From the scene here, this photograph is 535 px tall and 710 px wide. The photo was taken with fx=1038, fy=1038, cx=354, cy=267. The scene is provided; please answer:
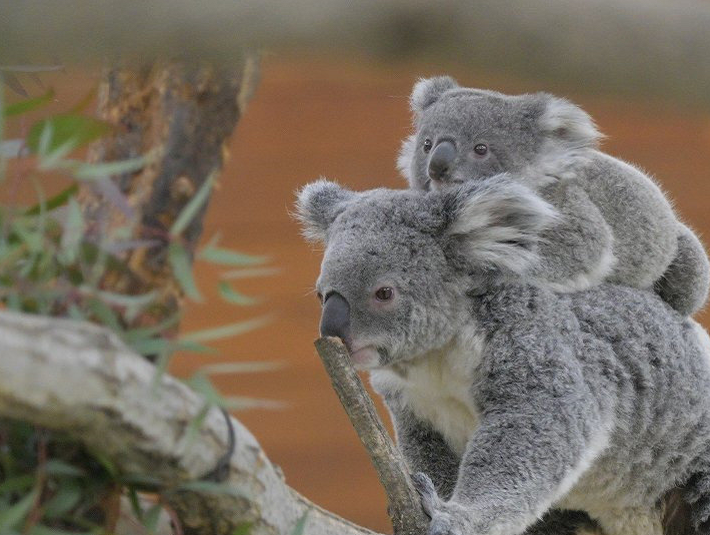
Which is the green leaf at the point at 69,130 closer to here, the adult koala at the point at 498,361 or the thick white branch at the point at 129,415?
the thick white branch at the point at 129,415

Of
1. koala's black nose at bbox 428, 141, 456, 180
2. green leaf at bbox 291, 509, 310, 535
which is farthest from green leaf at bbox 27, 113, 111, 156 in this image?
koala's black nose at bbox 428, 141, 456, 180

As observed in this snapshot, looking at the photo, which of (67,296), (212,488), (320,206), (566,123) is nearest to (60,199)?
(67,296)

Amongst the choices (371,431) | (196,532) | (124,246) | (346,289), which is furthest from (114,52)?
(346,289)

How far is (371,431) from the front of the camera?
2.13 meters

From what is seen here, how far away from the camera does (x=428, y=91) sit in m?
3.49

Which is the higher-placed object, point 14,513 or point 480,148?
point 14,513

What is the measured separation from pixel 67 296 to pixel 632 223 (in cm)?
221

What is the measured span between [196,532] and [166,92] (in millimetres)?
1231

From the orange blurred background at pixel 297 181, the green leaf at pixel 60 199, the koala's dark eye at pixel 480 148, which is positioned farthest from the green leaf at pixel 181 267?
the orange blurred background at pixel 297 181

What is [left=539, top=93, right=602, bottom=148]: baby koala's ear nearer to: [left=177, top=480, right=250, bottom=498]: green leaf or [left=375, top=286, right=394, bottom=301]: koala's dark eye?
[left=375, top=286, right=394, bottom=301]: koala's dark eye

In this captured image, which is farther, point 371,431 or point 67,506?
point 371,431

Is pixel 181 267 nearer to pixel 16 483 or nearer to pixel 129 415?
pixel 129 415

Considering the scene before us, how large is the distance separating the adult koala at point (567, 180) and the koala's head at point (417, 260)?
0.21m

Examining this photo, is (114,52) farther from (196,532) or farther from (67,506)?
(196,532)
